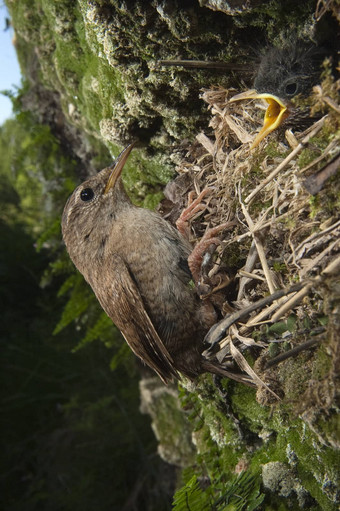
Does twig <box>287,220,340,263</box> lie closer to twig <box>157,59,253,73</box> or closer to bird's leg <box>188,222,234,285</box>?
bird's leg <box>188,222,234,285</box>

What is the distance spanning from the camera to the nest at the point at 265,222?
170 cm

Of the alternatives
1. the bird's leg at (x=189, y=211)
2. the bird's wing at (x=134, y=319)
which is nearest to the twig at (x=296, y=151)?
the bird's leg at (x=189, y=211)

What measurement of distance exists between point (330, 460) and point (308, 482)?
0.29 m

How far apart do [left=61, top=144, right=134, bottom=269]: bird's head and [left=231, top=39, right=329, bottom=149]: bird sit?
3.27ft

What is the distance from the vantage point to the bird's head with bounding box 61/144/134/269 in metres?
2.65

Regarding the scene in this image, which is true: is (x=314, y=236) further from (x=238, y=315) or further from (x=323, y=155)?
(x=238, y=315)

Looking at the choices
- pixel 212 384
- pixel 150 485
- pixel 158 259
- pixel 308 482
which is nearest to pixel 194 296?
pixel 158 259

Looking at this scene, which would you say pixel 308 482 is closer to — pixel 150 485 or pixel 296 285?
pixel 296 285

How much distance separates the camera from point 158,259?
237 cm

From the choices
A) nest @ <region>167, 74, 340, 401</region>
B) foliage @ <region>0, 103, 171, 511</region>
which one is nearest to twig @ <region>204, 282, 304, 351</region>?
nest @ <region>167, 74, 340, 401</region>

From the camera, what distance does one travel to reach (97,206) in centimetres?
267

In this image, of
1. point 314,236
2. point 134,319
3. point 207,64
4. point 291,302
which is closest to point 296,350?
point 291,302

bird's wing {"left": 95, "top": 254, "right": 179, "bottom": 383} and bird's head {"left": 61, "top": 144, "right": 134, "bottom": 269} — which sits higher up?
bird's head {"left": 61, "top": 144, "right": 134, "bottom": 269}

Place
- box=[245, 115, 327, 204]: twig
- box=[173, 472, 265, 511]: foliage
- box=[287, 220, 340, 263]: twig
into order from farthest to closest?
box=[173, 472, 265, 511]: foliage, box=[245, 115, 327, 204]: twig, box=[287, 220, 340, 263]: twig
